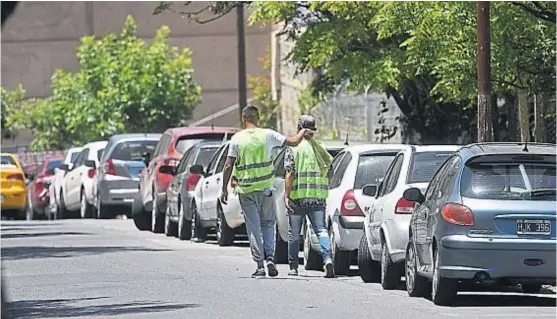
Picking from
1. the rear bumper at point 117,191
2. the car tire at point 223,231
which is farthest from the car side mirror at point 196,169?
the rear bumper at point 117,191

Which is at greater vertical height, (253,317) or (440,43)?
(440,43)

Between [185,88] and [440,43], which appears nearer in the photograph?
[440,43]

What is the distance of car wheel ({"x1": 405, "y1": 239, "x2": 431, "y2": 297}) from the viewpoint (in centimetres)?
1393

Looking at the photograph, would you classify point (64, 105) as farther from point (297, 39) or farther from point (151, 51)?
point (297, 39)

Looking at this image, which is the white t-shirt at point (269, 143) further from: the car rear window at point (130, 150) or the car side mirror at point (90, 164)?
the car side mirror at point (90, 164)

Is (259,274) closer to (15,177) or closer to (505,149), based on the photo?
(505,149)

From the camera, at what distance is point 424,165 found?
15.7 metres

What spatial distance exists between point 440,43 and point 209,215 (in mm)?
4418

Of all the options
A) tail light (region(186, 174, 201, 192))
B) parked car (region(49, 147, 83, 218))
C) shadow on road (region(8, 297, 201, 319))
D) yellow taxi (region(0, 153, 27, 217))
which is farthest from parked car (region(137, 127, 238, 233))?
shadow on road (region(8, 297, 201, 319))

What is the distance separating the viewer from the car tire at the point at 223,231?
71.9ft

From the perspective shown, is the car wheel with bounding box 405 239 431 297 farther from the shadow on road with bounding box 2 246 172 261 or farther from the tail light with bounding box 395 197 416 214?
the shadow on road with bounding box 2 246 172 261

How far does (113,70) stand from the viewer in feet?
157

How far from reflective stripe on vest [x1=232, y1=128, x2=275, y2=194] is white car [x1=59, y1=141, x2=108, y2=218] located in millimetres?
16538

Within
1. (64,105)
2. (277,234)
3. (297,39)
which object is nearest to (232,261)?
(277,234)
